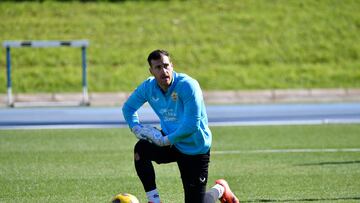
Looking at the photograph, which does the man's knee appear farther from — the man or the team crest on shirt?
the team crest on shirt

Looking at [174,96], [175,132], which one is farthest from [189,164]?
[174,96]

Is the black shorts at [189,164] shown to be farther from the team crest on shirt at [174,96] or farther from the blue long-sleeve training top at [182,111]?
the team crest on shirt at [174,96]

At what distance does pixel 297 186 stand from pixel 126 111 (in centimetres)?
285

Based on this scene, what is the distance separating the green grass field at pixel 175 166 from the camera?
9305 millimetres

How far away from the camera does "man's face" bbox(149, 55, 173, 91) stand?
7.30 m

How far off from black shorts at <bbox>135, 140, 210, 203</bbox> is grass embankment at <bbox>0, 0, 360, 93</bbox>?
62.1 feet

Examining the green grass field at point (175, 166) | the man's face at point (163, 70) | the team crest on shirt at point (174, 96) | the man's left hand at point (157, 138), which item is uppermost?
the man's face at point (163, 70)

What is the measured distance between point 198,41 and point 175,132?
74.4 feet

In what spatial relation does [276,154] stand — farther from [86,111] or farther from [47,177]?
[86,111]

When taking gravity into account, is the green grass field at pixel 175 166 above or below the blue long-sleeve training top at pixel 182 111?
below

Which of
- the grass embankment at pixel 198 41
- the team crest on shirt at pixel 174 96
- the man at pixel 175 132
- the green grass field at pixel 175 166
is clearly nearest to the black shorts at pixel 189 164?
the man at pixel 175 132

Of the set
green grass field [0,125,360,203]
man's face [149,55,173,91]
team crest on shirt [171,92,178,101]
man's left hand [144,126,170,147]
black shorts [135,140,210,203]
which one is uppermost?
man's face [149,55,173,91]

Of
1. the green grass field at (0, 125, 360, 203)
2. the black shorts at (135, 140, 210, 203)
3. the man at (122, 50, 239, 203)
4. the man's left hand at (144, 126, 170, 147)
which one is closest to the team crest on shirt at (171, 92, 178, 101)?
the man at (122, 50, 239, 203)

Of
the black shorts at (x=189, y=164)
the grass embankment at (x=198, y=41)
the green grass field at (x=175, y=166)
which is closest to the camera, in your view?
the black shorts at (x=189, y=164)
